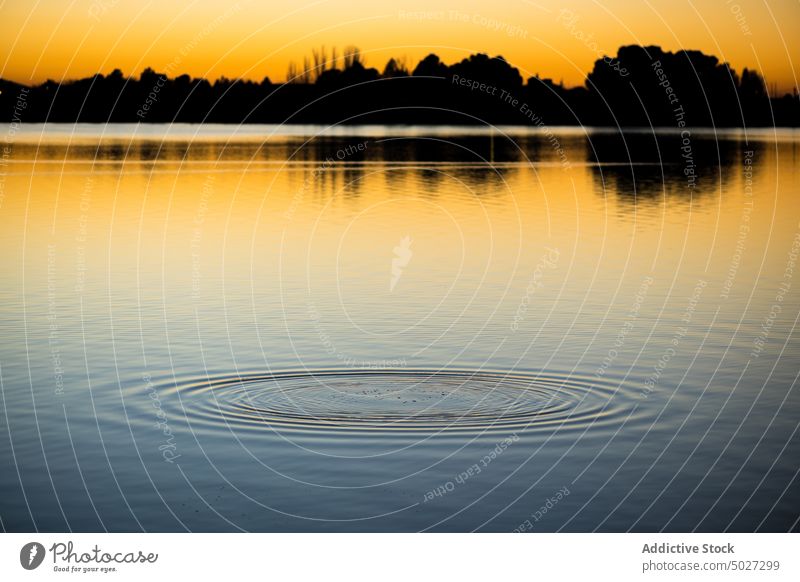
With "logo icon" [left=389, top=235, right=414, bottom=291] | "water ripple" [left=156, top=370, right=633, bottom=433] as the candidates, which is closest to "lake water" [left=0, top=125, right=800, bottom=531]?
"water ripple" [left=156, top=370, right=633, bottom=433]

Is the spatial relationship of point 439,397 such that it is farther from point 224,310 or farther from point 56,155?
point 56,155

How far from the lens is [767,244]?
72.9 meters

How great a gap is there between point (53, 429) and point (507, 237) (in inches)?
1849

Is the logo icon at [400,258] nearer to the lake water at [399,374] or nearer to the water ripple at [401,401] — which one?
the lake water at [399,374]

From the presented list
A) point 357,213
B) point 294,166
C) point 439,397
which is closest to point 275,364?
point 439,397

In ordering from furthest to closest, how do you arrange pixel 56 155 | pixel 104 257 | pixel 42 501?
pixel 56 155 < pixel 104 257 < pixel 42 501

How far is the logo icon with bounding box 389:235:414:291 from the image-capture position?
193 ft

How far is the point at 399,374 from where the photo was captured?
3819cm
